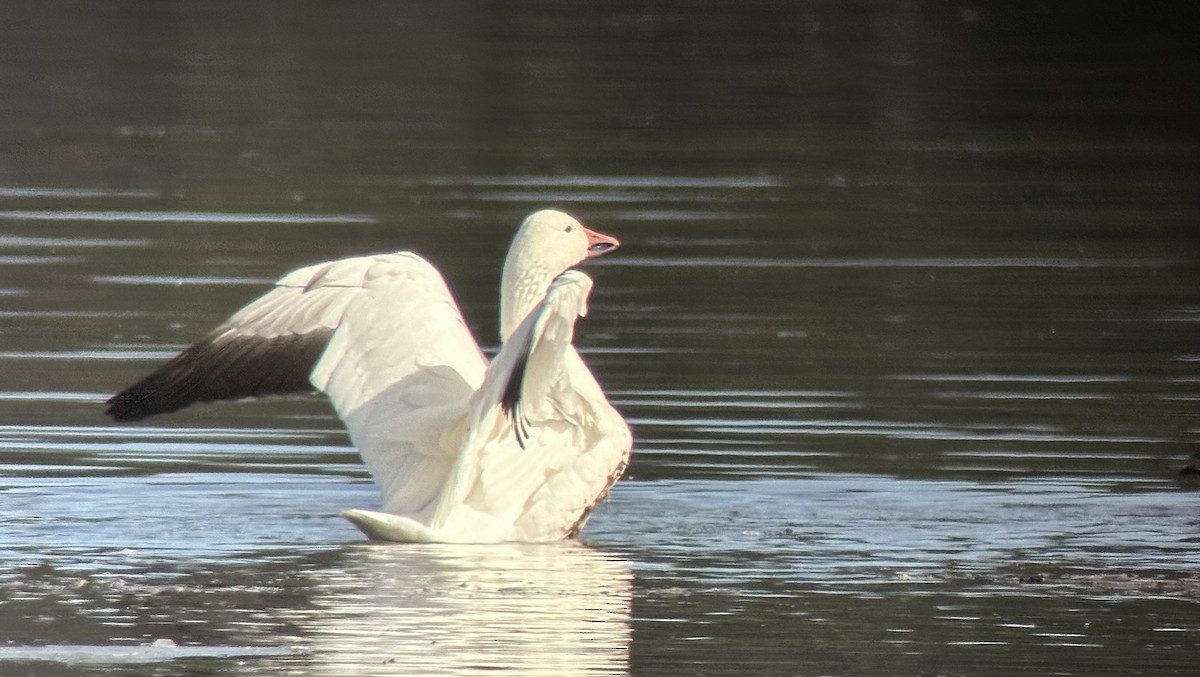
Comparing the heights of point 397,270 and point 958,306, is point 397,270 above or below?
above

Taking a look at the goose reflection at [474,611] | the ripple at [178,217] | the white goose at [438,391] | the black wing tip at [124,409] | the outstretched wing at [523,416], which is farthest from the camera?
the ripple at [178,217]

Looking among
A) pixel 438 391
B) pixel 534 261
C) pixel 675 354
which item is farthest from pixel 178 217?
pixel 438 391

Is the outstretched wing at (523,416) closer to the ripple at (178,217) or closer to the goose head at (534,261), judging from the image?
the goose head at (534,261)

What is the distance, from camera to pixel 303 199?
2005 cm

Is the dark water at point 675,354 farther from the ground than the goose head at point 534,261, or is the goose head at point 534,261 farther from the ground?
the goose head at point 534,261

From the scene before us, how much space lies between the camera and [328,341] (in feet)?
32.8

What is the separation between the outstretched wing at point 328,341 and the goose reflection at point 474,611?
Answer: 2.76ft

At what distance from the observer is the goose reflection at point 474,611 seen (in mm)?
7035

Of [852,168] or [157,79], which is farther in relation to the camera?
[157,79]

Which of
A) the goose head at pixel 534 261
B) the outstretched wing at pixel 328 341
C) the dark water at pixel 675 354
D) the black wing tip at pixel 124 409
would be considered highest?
the goose head at pixel 534 261

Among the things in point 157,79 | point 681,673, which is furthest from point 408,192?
point 681,673

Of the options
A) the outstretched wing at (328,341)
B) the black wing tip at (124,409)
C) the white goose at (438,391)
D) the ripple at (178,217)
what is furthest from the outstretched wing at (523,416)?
the ripple at (178,217)

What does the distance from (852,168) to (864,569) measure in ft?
45.6

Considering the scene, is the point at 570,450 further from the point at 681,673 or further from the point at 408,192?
the point at 408,192
